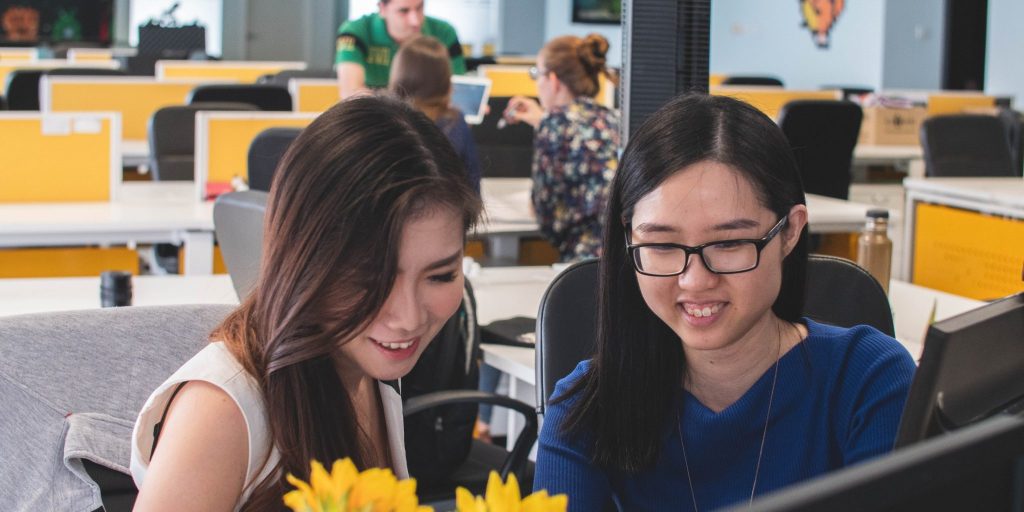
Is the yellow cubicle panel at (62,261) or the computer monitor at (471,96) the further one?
the computer monitor at (471,96)

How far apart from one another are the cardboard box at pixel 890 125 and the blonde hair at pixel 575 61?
3.05 m

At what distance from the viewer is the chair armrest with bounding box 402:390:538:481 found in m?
2.09

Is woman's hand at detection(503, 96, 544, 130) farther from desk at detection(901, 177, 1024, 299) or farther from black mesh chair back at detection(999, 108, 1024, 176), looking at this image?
black mesh chair back at detection(999, 108, 1024, 176)

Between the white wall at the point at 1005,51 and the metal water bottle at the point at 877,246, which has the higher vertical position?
the white wall at the point at 1005,51

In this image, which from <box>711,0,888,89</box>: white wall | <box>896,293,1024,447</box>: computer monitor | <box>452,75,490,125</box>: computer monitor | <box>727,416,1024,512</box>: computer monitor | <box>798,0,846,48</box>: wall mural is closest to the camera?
<box>727,416,1024,512</box>: computer monitor

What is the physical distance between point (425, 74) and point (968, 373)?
9.91 ft

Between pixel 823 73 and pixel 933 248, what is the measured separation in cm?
643

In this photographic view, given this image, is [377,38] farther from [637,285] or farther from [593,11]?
[593,11]

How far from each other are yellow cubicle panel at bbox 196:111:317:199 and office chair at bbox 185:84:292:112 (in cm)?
124

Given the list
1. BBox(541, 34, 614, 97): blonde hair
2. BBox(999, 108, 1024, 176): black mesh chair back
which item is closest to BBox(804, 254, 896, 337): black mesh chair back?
BBox(541, 34, 614, 97): blonde hair

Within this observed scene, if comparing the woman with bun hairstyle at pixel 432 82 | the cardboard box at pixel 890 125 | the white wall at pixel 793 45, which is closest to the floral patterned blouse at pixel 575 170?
the woman with bun hairstyle at pixel 432 82

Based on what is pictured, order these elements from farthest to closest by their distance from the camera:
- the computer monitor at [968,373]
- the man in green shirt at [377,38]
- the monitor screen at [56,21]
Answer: the monitor screen at [56,21]
the man in green shirt at [377,38]
the computer monitor at [968,373]

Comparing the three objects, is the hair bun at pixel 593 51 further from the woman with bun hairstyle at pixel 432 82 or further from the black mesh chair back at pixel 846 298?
the black mesh chair back at pixel 846 298

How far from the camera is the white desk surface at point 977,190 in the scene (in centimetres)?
389
